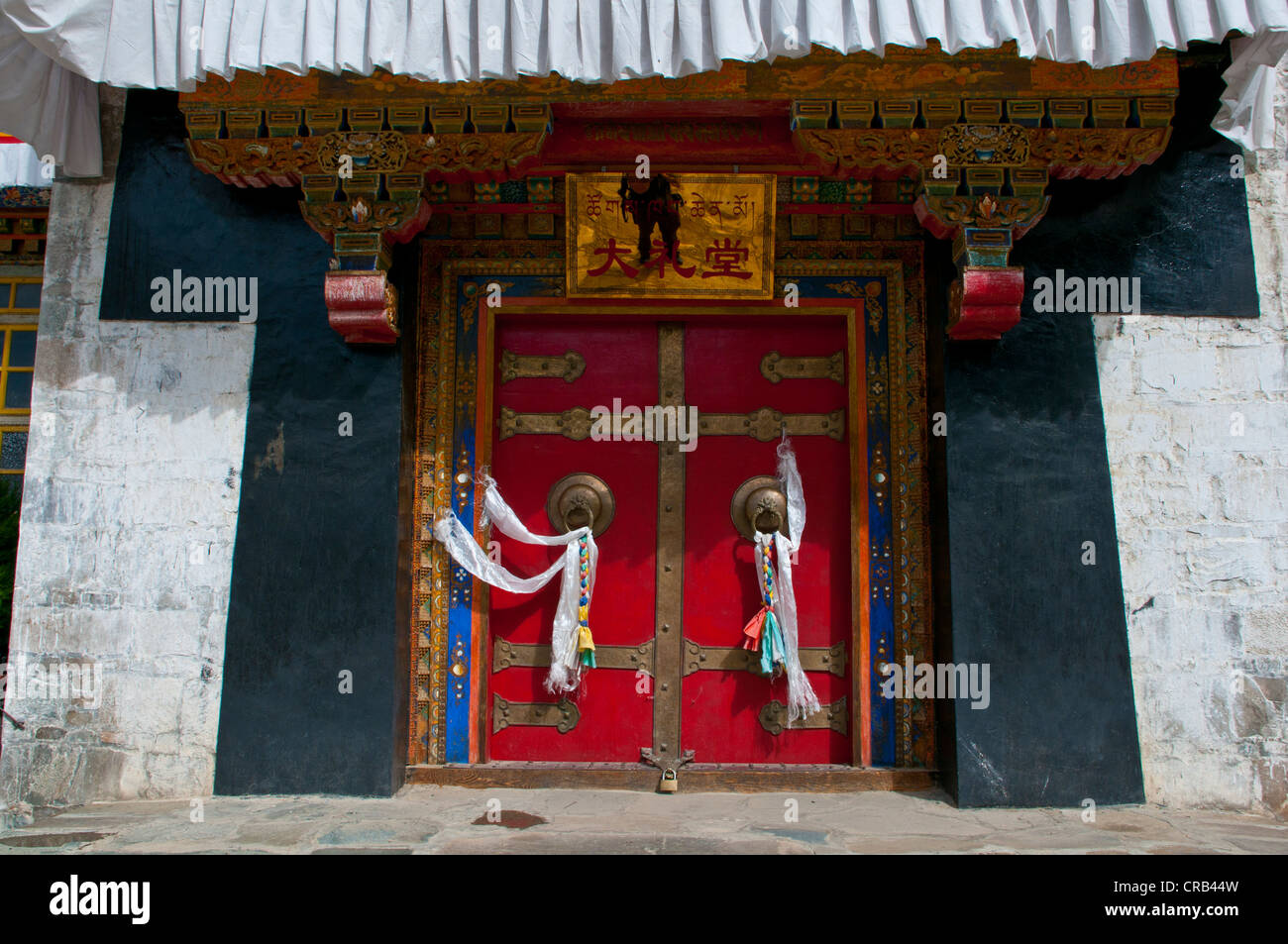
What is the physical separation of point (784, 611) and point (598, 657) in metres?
1.07

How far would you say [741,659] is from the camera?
521 cm

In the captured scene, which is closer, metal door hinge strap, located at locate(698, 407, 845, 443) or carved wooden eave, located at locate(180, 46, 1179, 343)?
carved wooden eave, located at locate(180, 46, 1179, 343)

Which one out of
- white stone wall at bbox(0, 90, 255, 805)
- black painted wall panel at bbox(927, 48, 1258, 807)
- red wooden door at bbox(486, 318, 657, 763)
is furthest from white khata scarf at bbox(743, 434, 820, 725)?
white stone wall at bbox(0, 90, 255, 805)

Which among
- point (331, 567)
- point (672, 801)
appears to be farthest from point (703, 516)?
point (331, 567)

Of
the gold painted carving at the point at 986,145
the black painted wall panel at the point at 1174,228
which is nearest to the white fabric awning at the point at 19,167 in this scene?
the gold painted carving at the point at 986,145

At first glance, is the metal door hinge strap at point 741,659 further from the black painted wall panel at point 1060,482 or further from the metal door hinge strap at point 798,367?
the metal door hinge strap at point 798,367

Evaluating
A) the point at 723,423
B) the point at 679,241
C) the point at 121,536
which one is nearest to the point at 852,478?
the point at 723,423

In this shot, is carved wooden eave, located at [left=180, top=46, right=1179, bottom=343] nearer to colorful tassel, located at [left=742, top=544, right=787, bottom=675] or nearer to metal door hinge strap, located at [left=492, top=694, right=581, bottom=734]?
colorful tassel, located at [left=742, top=544, right=787, bottom=675]

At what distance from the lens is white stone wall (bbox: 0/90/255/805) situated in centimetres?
480

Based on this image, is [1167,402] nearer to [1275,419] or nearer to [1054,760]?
[1275,419]

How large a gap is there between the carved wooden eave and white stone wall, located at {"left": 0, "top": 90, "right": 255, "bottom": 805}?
92 centimetres

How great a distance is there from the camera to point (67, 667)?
485 cm

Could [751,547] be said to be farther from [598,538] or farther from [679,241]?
[679,241]

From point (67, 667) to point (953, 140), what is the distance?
5314 mm
